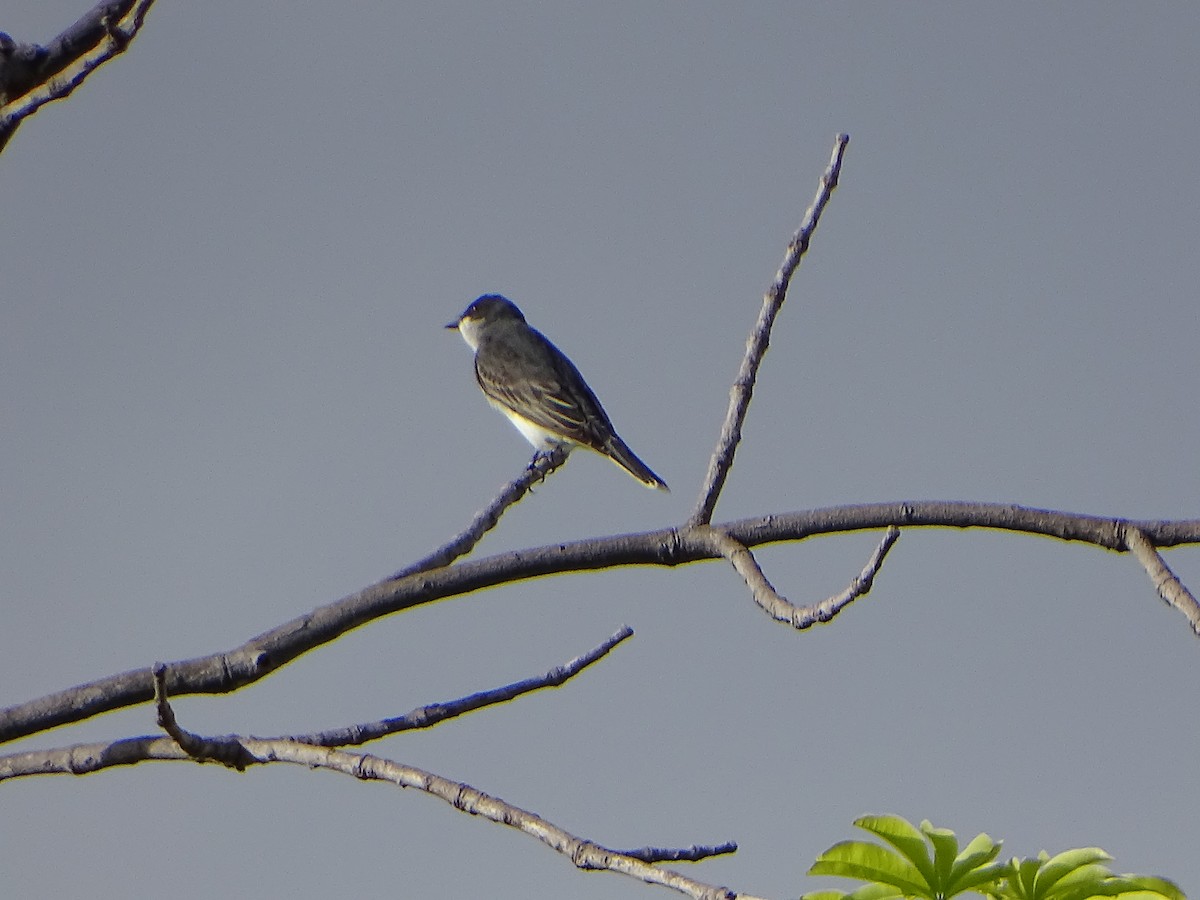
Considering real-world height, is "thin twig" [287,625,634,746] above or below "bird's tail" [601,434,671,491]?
below

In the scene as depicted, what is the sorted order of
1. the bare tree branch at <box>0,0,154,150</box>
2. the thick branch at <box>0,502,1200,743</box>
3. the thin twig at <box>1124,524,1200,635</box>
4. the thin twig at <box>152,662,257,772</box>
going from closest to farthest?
1. the thin twig at <box>1124,524,1200,635</box>
2. the thin twig at <box>152,662,257,772</box>
3. the thick branch at <box>0,502,1200,743</box>
4. the bare tree branch at <box>0,0,154,150</box>

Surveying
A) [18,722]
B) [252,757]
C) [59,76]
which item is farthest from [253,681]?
[59,76]

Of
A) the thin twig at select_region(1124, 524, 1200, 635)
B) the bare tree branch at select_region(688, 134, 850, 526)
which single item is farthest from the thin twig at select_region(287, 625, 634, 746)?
the thin twig at select_region(1124, 524, 1200, 635)

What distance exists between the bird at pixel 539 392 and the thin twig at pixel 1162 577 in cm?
836

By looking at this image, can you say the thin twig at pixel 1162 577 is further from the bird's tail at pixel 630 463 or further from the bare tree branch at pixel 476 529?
the bird's tail at pixel 630 463

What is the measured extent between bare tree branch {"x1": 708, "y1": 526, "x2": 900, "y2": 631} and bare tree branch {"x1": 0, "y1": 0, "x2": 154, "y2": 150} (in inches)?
59.2

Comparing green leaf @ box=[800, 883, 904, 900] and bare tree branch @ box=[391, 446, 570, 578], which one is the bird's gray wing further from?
green leaf @ box=[800, 883, 904, 900]

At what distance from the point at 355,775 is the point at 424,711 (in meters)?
0.42

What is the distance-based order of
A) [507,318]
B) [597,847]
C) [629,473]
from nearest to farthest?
[597,847] < [629,473] < [507,318]

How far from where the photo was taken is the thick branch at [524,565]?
97.3 inches

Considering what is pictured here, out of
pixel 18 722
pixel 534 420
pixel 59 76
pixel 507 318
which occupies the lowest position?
pixel 18 722

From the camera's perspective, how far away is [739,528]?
2.64 metres

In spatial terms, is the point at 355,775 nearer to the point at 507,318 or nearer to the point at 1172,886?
the point at 1172,886

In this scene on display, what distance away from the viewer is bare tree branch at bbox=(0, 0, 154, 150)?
2576 millimetres
